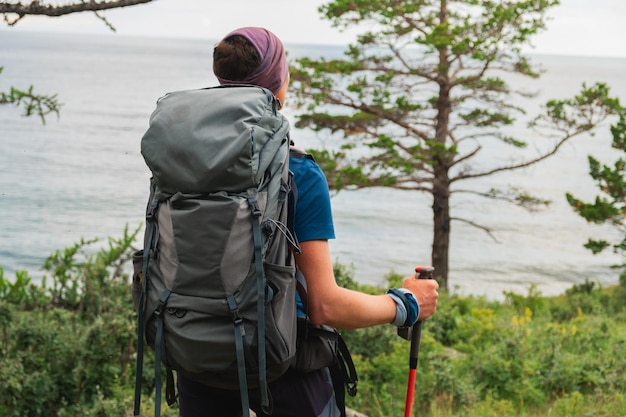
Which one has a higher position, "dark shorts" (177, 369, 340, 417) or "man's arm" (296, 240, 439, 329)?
"man's arm" (296, 240, 439, 329)

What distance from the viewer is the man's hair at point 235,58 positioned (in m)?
2.07

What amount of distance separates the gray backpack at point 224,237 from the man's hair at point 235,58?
0.37 feet

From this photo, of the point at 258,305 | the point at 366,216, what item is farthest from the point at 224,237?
the point at 366,216

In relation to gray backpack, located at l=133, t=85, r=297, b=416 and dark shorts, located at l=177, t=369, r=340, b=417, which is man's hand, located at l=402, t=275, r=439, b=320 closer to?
dark shorts, located at l=177, t=369, r=340, b=417

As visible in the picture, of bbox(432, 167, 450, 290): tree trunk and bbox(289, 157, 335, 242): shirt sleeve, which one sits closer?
bbox(289, 157, 335, 242): shirt sleeve

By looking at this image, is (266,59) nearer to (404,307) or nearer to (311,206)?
(311,206)

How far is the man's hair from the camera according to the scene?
2068 millimetres

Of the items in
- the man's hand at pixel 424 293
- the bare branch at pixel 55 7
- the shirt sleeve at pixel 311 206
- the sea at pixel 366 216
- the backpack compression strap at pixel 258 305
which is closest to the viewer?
the backpack compression strap at pixel 258 305

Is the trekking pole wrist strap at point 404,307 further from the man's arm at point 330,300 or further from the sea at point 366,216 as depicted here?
the sea at point 366,216

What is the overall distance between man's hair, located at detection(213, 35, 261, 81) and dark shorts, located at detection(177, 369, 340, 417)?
2.85 feet

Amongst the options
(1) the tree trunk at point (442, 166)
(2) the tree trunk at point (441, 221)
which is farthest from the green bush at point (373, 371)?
(2) the tree trunk at point (441, 221)

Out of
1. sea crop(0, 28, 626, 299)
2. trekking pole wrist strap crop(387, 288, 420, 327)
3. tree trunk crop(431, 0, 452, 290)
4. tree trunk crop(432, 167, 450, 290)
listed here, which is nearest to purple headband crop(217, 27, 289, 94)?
trekking pole wrist strap crop(387, 288, 420, 327)

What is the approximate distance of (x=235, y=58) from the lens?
2.09m

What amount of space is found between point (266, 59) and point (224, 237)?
53 centimetres
